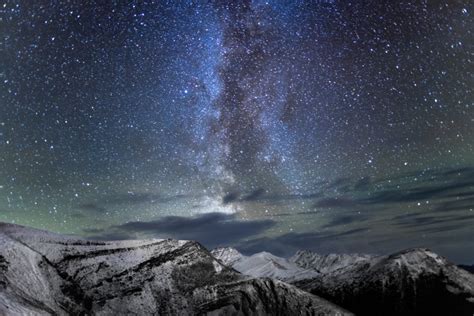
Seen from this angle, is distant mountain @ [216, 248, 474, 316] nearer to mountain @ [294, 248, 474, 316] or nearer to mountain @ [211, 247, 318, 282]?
mountain @ [294, 248, 474, 316]

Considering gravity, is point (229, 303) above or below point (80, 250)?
below

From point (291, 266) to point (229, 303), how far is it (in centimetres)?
11907

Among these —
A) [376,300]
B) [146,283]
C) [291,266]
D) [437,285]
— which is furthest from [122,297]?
[291,266]

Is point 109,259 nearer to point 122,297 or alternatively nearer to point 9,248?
point 122,297

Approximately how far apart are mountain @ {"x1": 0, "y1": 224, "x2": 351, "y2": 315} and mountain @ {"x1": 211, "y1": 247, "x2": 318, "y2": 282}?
82.0 m

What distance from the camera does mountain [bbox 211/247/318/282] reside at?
509ft

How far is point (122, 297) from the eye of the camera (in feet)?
166

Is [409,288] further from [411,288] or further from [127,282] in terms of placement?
[127,282]

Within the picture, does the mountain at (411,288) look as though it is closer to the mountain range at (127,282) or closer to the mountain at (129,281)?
the mountain at (129,281)

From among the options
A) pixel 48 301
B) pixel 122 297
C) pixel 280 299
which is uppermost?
pixel 48 301

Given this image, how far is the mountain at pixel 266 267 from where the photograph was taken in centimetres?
15512

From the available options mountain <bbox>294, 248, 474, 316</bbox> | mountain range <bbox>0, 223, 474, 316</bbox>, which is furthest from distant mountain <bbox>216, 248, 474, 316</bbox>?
mountain range <bbox>0, 223, 474, 316</bbox>

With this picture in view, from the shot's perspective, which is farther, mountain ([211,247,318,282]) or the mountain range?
mountain ([211,247,318,282])

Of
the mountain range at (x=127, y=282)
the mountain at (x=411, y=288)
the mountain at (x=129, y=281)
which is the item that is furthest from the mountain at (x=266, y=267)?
the mountain range at (x=127, y=282)
